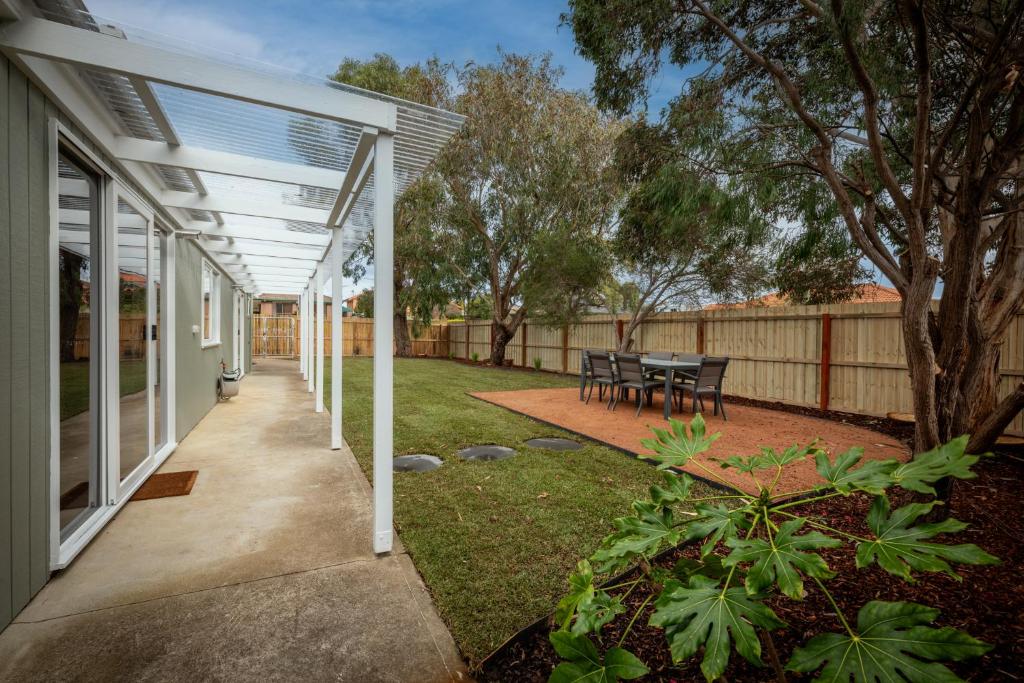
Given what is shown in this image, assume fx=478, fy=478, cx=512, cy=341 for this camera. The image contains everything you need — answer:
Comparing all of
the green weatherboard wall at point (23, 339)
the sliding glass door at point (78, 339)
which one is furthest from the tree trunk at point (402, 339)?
the green weatherboard wall at point (23, 339)

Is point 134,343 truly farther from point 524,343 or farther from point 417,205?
point 417,205

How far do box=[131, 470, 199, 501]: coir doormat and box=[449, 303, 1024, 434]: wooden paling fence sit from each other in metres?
8.47

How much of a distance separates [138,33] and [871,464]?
348 cm

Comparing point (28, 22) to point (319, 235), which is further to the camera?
point (319, 235)

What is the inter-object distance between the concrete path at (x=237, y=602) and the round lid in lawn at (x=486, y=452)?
1262mm

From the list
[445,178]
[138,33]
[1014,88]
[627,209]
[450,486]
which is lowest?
[450,486]

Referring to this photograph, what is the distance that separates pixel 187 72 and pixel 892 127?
6571 millimetres

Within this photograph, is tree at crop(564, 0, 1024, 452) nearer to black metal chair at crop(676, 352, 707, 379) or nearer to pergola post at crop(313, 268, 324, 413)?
black metal chair at crop(676, 352, 707, 379)

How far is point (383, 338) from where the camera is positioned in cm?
281

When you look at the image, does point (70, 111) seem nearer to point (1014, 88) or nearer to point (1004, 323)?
point (1014, 88)

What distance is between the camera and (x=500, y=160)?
1421cm

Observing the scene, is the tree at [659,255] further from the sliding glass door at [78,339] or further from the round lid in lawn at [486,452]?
the sliding glass door at [78,339]

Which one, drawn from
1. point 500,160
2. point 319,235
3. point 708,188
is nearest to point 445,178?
point 500,160

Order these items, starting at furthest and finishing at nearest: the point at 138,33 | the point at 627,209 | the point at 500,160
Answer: the point at 500,160 → the point at 627,209 → the point at 138,33
